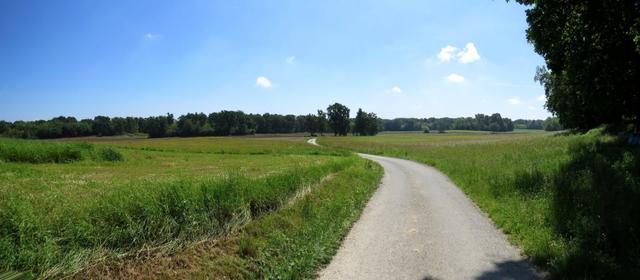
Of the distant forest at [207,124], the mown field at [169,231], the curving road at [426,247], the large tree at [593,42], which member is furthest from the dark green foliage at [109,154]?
the distant forest at [207,124]

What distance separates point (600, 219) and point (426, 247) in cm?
433

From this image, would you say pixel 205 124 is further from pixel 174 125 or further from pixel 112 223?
pixel 112 223

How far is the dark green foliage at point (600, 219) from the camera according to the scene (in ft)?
24.5

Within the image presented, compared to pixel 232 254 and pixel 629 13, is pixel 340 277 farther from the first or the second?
pixel 629 13

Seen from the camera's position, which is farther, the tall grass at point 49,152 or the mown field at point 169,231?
the tall grass at point 49,152

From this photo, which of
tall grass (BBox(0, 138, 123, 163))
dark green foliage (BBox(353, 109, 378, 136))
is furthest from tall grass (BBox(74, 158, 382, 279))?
dark green foliage (BBox(353, 109, 378, 136))

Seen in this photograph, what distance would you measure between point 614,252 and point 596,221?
1512 mm

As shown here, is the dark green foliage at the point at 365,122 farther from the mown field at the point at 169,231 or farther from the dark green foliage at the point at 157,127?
the mown field at the point at 169,231

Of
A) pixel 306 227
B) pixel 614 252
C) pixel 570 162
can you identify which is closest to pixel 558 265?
pixel 614 252

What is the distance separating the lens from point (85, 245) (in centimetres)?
719

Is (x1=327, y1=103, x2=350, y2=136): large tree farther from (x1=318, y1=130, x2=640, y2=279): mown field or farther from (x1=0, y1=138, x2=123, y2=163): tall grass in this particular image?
(x1=318, y1=130, x2=640, y2=279): mown field

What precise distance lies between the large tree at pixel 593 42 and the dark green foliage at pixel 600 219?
4600 mm

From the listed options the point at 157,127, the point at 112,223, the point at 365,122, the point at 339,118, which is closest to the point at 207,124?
the point at 157,127

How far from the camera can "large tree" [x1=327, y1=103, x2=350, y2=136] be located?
15876 centimetres
